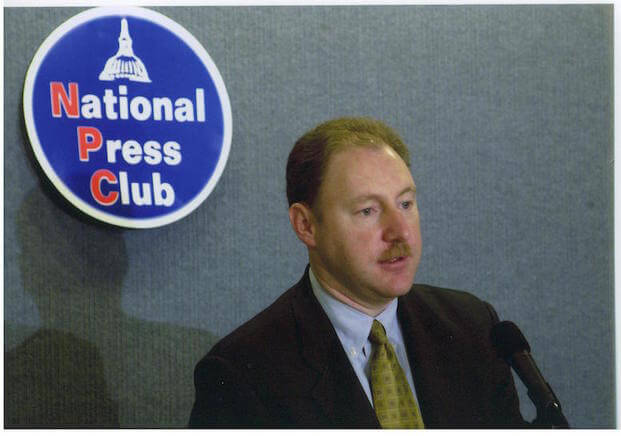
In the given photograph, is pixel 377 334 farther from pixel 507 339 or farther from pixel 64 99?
pixel 64 99

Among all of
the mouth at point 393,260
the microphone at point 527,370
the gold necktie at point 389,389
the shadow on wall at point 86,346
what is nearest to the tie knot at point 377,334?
the gold necktie at point 389,389

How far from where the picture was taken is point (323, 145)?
5.70ft

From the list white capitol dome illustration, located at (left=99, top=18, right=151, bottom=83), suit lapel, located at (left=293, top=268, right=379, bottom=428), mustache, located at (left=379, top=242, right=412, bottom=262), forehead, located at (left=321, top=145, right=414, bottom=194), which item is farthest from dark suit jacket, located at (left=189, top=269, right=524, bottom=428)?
white capitol dome illustration, located at (left=99, top=18, right=151, bottom=83)

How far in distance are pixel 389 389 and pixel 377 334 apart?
13 cm

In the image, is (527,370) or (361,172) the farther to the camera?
(361,172)

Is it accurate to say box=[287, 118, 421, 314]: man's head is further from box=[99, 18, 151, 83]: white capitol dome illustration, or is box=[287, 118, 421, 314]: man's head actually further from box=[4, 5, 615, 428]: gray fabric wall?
box=[99, 18, 151, 83]: white capitol dome illustration

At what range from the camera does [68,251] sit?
1752 millimetres

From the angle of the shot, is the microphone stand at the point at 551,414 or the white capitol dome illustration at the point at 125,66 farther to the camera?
the white capitol dome illustration at the point at 125,66

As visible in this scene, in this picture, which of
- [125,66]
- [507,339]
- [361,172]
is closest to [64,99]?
[125,66]

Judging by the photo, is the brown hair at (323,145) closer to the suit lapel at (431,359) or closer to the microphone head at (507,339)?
the suit lapel at (431,359)

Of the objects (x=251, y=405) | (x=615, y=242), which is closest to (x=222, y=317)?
(x=251, y=405)

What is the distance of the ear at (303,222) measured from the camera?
68.2 inches

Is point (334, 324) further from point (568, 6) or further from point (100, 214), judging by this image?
point (568, 6)

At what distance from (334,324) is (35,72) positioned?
0.90 m
